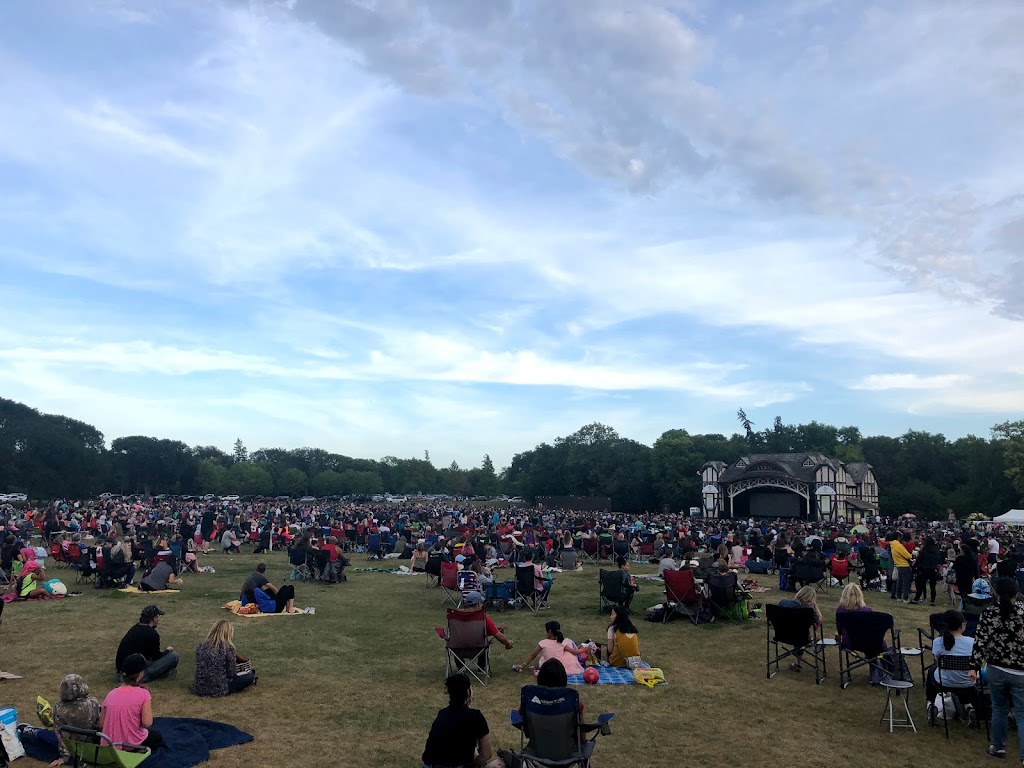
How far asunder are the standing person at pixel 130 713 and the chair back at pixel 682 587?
8.54 meters

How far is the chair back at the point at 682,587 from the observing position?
41.1ft

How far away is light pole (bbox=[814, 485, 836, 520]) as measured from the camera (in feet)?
206

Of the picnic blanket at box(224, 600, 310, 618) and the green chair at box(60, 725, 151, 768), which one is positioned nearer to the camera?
the green chair at box(60, 725, 151, 768)

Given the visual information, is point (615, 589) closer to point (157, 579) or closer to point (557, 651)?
point (557, 651)

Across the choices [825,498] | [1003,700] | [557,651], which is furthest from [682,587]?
[825,498]

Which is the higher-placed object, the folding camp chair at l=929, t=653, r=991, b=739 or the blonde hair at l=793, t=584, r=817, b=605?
the blonde hair at l=793, t=584, r=817, b=605

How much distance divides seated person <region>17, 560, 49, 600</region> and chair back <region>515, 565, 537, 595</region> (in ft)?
31.3

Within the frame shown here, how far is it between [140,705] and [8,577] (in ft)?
44.6

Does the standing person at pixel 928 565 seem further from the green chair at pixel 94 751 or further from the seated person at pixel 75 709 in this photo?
the seated person at pixel 75 709

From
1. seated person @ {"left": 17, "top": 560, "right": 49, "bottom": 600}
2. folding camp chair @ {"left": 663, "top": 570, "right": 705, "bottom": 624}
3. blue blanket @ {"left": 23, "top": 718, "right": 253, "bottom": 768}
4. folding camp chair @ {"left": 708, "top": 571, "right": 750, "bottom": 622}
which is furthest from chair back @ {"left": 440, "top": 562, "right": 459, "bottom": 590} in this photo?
blue blanket @ {"left": 23, "top": 718, "right": 253, "bottom": 768}

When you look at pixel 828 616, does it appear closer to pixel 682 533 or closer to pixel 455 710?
pixel 455 710

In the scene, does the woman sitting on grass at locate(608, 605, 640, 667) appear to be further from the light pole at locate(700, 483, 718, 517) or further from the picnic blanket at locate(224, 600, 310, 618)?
the light pole at locate(700, 483, 718, 517)

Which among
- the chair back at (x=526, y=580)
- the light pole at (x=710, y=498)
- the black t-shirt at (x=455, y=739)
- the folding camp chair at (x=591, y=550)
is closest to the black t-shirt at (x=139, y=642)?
the black t-shirt at (x=455, y=739)

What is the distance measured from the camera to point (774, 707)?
7.80 m
